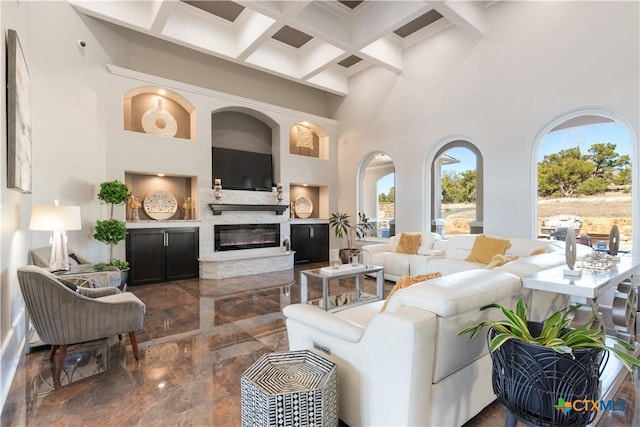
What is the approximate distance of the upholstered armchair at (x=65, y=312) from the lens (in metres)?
2.22

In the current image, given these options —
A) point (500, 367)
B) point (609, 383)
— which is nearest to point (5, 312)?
point (500, 367)

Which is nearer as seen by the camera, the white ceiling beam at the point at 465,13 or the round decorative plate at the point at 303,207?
the white ceiling beam at the point at 465,13

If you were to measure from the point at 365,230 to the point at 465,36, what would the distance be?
4374 millimetres

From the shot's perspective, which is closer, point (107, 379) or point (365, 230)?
point (107, 379)

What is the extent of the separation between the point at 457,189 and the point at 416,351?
17.7 ft

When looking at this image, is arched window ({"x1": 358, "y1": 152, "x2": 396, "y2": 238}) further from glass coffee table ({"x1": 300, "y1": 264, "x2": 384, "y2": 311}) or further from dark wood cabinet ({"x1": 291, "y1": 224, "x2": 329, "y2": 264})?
glass coffee table ({"x1": 300, "y1": 264, "x2": 384, "y2": 311})

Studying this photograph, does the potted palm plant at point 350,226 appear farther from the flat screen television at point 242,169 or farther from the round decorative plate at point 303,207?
the flat screen television at point 242,169

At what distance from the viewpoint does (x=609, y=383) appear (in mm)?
1879

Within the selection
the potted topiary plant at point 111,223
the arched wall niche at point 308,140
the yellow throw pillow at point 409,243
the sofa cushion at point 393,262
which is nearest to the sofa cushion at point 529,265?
the sofa cushion at point 393,262

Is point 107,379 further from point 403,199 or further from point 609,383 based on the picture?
point 403,199

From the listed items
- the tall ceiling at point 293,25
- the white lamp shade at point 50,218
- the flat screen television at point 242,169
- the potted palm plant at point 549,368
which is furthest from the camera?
the flat screen television at point 242,169

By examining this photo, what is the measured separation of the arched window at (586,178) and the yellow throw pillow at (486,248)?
104cm

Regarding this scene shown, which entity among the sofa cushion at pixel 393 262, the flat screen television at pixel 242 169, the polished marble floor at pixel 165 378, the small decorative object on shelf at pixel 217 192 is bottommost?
the polished marble floor at pixel 165 378

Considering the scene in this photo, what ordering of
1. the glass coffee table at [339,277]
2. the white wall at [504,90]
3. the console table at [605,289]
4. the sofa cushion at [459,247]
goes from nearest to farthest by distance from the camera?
the console table at [605,289], the glass coffee table at [339,277], the white wall at [504,90], the sofa cushion at [459,247]
